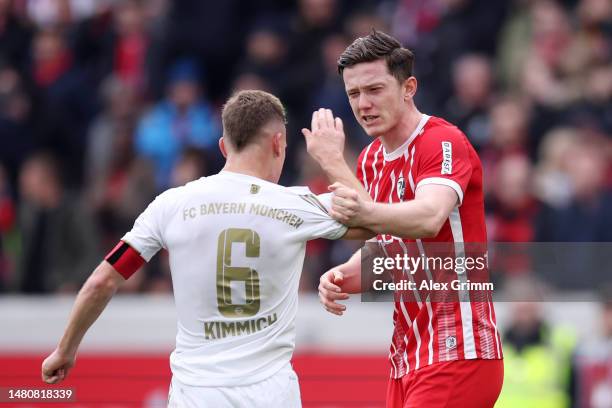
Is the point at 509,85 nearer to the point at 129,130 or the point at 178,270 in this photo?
the point at 129,130

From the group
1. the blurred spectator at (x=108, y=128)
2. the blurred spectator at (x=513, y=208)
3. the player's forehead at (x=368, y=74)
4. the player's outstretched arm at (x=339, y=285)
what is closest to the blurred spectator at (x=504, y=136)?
the blurred spectator at (x=513, y=208)

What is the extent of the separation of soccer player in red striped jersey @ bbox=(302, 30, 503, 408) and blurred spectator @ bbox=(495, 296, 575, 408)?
4.17 m

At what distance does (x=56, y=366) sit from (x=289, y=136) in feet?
22.8

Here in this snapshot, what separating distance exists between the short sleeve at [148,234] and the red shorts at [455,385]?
152cm

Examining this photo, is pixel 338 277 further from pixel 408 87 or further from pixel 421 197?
pixel 408 87

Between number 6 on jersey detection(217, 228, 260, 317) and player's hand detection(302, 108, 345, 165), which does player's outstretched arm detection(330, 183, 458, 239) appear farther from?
number 6 on jersey detection(217, 228, 260, 317)

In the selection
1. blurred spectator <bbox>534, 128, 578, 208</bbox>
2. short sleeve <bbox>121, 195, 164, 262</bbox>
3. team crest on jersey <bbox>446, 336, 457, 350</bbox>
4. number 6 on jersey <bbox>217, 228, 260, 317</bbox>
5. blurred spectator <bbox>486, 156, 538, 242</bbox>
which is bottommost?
team crest on jersey <bbox>446, 336, 457, 350</bbox>

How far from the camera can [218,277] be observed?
18.8 ft

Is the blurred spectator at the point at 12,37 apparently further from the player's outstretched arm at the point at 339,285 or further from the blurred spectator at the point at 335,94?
the player's outstretched arm at the point at 339,285

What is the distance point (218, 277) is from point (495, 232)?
19.9ft

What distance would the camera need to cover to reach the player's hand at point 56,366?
6.02 meters

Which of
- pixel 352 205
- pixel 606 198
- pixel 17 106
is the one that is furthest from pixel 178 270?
pixel 17 106

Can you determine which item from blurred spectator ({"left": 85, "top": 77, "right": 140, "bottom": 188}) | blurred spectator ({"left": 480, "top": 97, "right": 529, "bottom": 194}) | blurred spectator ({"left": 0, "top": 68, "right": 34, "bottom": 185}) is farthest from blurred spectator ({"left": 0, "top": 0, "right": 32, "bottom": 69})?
blurred spectator ({"left": 480, "top": 97, "right": 529, "bottom": 194})

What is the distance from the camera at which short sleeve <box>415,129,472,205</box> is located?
616 cm
